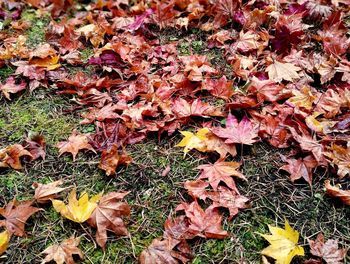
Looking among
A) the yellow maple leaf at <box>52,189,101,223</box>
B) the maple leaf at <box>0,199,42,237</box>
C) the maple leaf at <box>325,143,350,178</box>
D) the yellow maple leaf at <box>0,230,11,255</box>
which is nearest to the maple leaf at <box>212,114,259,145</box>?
the maple leaf at <box>325,143,350,178</box>

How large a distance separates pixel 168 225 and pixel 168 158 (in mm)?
440

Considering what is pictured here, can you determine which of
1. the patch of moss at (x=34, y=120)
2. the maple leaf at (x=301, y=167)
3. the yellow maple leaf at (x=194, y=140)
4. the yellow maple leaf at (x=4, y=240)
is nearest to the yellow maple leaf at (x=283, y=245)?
the maple leaf at (x=301, y=167)

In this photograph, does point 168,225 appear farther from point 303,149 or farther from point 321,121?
point 321,121

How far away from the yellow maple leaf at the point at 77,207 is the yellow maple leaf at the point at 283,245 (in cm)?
84

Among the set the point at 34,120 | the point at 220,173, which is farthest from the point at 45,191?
the point at 220,173

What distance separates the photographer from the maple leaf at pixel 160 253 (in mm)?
1558

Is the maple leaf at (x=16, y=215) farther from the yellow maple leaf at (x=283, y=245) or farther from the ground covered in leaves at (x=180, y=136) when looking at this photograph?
the yellow maple leaf at (x=283, y=245)

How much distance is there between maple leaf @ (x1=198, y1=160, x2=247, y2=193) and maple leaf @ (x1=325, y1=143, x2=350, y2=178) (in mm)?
479

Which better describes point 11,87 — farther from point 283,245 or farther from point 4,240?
point 283,245

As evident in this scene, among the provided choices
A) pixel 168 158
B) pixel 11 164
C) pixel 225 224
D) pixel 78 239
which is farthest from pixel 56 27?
pixel 225 224

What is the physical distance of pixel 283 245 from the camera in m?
1.59

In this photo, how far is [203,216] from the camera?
1.70 metres

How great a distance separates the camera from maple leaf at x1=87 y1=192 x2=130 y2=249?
5.41 feet

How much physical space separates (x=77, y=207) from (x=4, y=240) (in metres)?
0.35
